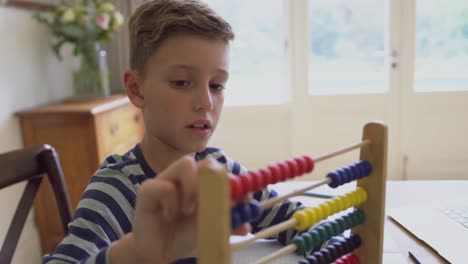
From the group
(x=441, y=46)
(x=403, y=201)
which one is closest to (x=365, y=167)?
(x=403, y=201)

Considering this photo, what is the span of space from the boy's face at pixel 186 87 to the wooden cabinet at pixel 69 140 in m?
1.41

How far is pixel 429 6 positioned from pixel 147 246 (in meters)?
3.37

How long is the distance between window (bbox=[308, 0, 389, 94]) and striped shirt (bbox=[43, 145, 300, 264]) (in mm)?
2685

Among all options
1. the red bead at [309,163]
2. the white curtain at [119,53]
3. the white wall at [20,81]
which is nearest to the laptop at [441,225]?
the red bead at [309,163]

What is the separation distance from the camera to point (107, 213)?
67 centimetres

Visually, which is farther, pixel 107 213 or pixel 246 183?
pixel 107 213

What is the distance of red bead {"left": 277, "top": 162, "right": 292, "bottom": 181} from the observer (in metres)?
0.53

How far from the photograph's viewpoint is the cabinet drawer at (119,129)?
2186mm

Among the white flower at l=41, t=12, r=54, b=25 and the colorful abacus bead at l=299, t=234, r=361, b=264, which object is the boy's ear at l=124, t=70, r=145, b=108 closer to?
the colorful abacus bead at l=299, t=234, r=361, b=264

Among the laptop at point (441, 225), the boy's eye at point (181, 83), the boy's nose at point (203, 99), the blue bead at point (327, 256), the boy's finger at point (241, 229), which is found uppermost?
the boy's eye at point (181, 83)

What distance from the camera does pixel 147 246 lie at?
0.48 m

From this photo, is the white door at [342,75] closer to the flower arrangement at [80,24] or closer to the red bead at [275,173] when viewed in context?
the flower arrangement at [80,24]

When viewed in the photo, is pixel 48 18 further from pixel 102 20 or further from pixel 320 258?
pixel 320 258

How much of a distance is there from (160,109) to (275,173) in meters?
0.30
